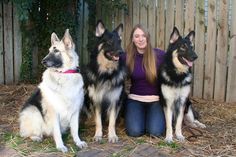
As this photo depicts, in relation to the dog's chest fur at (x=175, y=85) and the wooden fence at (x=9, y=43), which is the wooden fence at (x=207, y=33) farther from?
the wooden fence at (x=9, y=43)

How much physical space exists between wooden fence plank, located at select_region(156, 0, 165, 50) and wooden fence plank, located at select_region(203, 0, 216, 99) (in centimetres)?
87

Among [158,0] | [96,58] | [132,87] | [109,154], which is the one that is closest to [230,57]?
[158,0]

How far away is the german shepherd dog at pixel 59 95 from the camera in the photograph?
4.96 meters

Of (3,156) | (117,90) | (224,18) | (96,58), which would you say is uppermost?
(224,18)

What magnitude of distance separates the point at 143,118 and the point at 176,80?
0.80 metres

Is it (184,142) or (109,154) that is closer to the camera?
(109,154)

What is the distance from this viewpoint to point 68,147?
16.8 ft

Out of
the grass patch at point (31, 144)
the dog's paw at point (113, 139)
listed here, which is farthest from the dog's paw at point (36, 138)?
the dog's paw at point (113, 139)

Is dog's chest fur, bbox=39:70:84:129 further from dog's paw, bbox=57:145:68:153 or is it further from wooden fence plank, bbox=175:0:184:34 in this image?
wooden fence plank, bbox=175:0:184:34

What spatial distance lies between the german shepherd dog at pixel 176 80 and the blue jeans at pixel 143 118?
0.17m

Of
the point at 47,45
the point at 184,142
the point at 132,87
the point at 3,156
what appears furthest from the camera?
the point at 47,45

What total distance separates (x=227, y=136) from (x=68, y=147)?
2.22 m

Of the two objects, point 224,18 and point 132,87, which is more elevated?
point 224,18

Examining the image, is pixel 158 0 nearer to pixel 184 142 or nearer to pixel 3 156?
pixel 184 142
